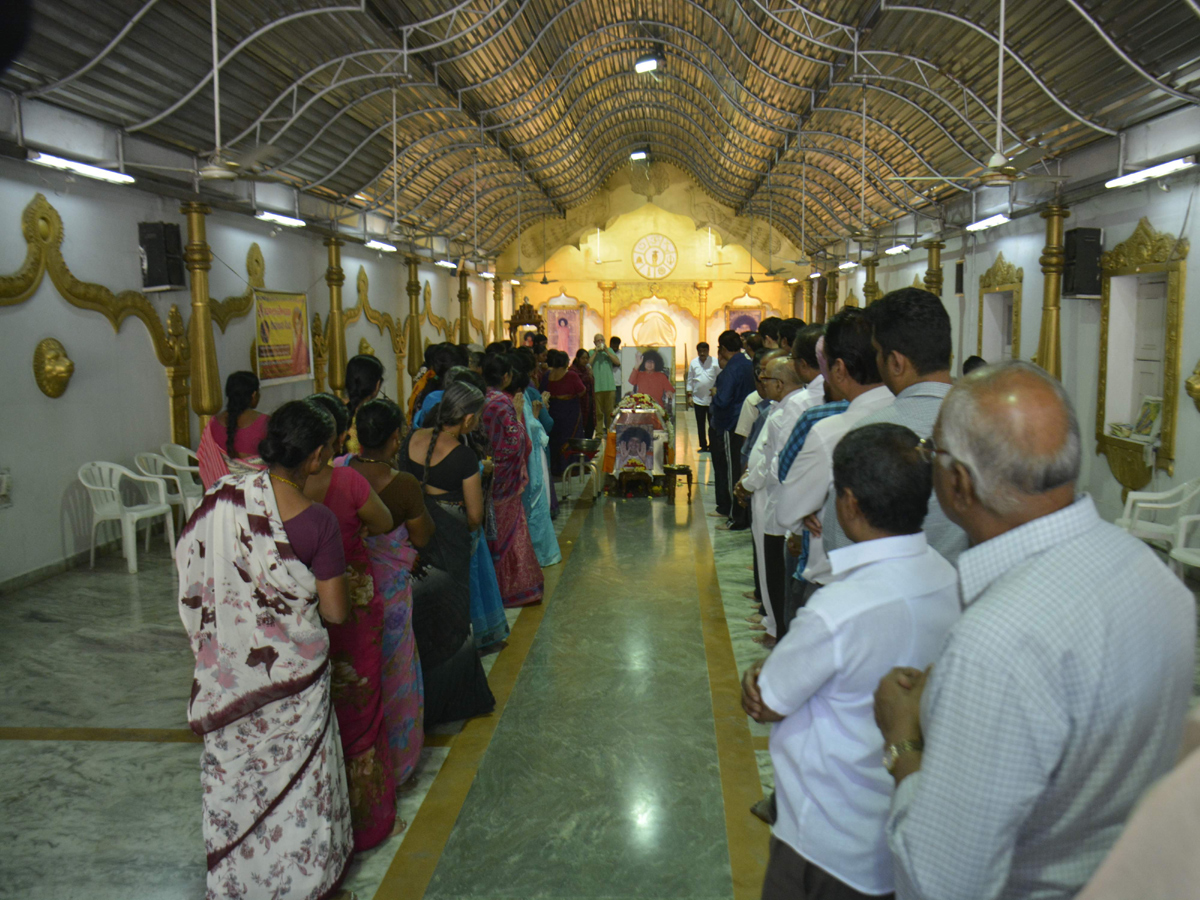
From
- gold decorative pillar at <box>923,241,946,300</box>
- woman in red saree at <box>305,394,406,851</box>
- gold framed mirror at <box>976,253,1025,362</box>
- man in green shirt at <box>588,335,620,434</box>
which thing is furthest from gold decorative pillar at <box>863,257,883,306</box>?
woman in red saree at <box>305,394,406,851</box>

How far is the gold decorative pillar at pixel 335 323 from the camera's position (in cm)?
1236

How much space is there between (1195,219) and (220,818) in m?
7.26

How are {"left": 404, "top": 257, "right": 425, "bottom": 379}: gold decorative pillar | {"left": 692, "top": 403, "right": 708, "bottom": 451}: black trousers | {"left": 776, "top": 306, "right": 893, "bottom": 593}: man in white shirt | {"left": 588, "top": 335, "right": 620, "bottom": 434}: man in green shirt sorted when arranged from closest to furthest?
{"left": 776, "top": 306, "right": 893, "bottom": 593}: man in white shirt → {"left": 692, "top": 403, "right": 708, "bottom": 451}: black trousers → {"left": 588, "top": 335, "right": 620, "bottom": 434}: man in green shirt → {"left": 404, "top": 257, "right": 425, "bottom": 379}: gold decorative pillar

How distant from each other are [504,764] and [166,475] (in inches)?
207

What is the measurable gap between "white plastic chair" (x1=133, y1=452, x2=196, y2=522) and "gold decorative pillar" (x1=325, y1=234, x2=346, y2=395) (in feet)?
14.0

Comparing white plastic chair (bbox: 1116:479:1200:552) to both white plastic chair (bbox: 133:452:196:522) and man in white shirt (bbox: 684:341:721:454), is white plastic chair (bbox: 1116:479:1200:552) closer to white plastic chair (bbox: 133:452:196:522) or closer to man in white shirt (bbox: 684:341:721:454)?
man in white shirt (bbox: 684:341:721:454)

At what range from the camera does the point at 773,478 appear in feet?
14.0

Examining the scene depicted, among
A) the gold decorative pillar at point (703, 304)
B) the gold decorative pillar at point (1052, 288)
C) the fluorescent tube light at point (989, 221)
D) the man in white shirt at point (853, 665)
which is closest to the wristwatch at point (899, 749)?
the man in white shirt at point (853, 665)

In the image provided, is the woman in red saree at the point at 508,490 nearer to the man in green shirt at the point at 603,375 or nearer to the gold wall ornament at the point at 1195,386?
the gold wall ornament at the point at 1195,386

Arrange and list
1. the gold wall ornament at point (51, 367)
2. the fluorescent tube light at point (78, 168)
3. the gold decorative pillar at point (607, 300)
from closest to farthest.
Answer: the fluorescent tube light at point (78, 168), the gold wall ornament at point (51, 367), the gold decorative pillar at point (607, 300)

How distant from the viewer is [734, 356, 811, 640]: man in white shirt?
4.26 m

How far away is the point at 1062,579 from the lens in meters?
1.15

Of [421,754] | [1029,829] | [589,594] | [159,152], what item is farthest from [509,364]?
[1029,829]

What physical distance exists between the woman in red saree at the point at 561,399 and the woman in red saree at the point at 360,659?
19.8 feet
